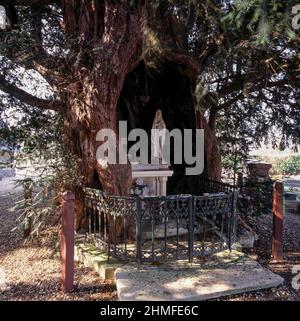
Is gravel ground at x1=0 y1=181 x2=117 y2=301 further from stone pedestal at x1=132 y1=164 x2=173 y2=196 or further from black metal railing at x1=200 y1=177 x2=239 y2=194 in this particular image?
black metal railing at x1=200 y1=177 x2=239 y2=194

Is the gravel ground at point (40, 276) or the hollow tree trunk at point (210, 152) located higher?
the hollow tree trunk at point (210, 152)

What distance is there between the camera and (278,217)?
5.70 metres

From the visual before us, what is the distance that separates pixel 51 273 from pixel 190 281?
2.17 metres

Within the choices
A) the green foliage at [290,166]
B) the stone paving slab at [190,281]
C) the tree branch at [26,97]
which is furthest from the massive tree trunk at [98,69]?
the green foliage at [290,166]

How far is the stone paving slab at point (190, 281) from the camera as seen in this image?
405 cm

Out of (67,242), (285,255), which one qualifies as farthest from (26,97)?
(285,255)

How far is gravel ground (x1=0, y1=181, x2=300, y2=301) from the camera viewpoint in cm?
434

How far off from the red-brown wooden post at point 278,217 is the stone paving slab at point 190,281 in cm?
106

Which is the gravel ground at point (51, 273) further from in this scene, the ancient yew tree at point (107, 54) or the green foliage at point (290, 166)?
the green foliage at point (290, 166)

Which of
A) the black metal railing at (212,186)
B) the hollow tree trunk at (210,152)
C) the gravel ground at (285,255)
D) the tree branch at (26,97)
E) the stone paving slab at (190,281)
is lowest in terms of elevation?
the gravel ground at (285,255)

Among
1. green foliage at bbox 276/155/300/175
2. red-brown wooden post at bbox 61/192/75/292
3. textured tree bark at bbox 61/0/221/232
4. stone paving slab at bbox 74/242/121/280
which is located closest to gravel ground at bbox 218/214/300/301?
stone paving slab at bbox 74/242/121/280

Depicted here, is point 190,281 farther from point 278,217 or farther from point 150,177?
point 150,177

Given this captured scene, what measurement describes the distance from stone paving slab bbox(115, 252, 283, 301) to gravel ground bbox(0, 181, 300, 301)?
0.46 ft

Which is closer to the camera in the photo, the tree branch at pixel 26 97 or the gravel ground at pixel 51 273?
the gravel ground at pixel 51 273
